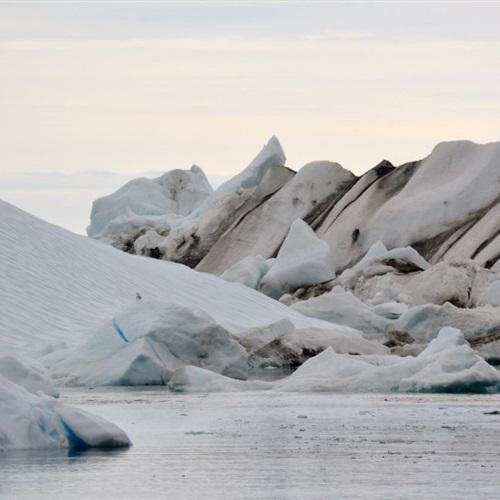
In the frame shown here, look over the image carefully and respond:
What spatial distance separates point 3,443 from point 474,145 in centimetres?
3586

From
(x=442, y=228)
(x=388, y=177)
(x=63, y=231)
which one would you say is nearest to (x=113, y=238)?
(x=388, y=177)

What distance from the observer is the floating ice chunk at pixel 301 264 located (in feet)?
124

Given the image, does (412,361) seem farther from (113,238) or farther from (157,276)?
(113,238)

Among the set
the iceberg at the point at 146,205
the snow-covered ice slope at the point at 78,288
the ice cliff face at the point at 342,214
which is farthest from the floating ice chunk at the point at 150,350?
the iceberg at the point at 146,205

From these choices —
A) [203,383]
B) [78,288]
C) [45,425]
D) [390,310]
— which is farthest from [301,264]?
[45,425]

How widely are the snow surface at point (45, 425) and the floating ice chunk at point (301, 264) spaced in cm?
2602

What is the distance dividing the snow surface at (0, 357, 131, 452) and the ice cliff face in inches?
1158

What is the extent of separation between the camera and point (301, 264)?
124ft

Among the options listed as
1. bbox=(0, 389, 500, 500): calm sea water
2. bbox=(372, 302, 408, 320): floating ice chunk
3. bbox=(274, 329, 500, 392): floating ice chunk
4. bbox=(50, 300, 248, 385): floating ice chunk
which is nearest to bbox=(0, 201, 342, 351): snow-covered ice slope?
bbox=(372, 302, 408, 320): floating ice chunk

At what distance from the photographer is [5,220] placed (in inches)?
1142

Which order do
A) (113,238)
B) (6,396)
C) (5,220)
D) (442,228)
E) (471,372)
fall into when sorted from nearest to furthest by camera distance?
(6,396)
(471,372)
(5,220)
(442,228)
(113,238)

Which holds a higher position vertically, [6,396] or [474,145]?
[474,145]

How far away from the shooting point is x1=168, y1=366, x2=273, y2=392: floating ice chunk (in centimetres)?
1838

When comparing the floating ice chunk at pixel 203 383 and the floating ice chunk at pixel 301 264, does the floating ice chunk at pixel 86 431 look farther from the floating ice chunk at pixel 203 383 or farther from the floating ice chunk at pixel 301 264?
the floating ice chunk at pixel 301 264
